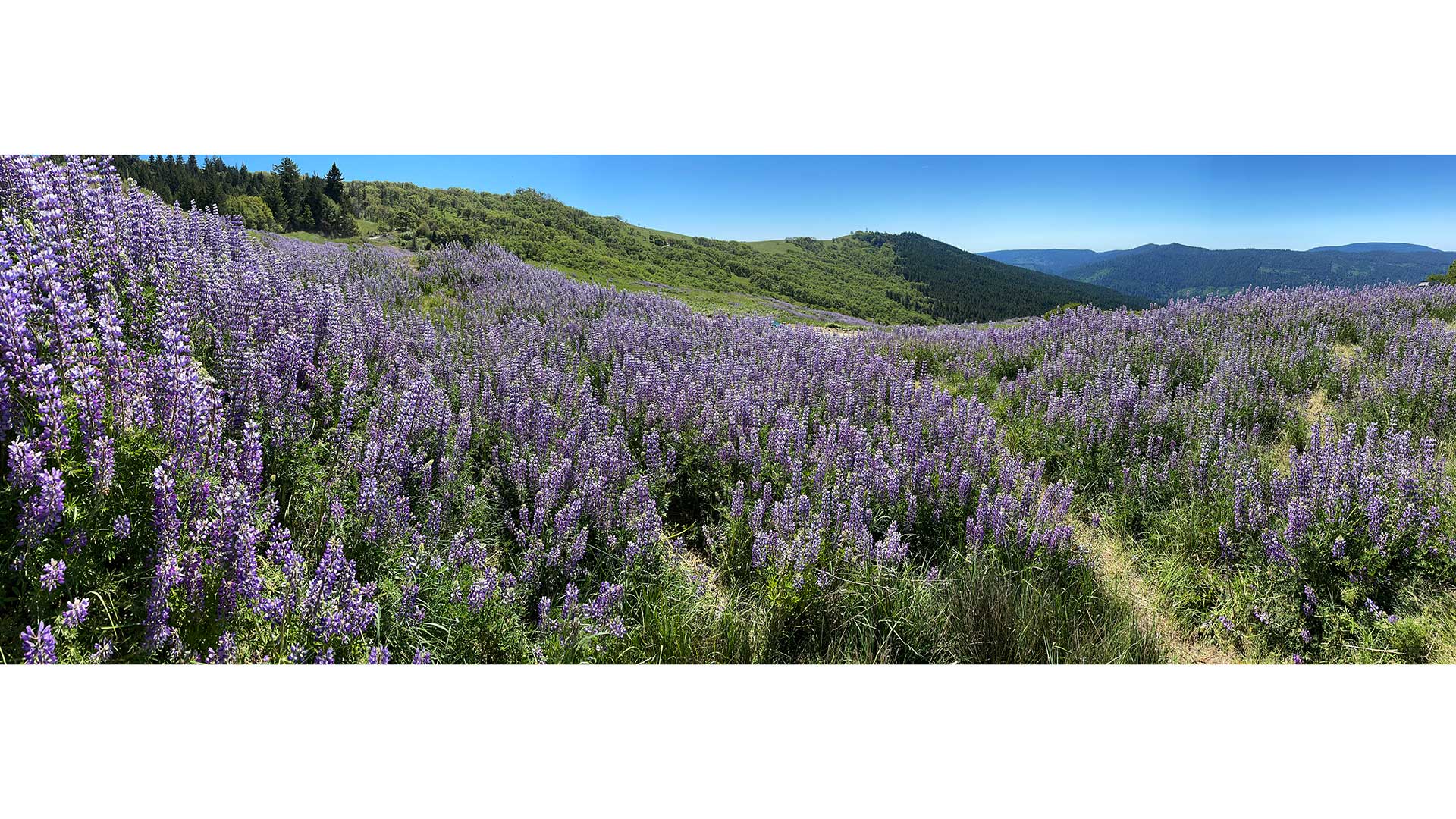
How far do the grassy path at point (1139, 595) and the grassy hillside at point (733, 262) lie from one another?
36.1 ft

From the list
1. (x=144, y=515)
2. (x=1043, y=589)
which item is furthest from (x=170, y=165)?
(x=1043, y=589)

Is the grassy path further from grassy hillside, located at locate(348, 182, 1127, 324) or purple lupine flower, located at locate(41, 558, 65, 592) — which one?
grassy hillside, located at locate(348, 182, 1127, 324)

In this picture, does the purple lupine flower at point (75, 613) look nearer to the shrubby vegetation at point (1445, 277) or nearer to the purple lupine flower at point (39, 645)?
the purple lupine flower at point (39, 645)

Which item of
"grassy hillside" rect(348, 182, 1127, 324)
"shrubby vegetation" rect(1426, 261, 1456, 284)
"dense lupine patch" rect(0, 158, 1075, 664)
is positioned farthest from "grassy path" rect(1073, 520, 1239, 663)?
"shrubby vegetation" rect(1426, 261, 1456, 284)

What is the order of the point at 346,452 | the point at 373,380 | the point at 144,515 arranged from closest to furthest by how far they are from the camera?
the point at 144,515 < the point at 346,452 < the point at 373,380

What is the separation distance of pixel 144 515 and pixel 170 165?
5.17 meters

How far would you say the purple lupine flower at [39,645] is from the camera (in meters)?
1.98

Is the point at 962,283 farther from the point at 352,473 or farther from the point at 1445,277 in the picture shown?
the point at 352,473

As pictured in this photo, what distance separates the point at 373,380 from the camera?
→ 4.67m

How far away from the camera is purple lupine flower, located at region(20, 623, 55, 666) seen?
1.98m

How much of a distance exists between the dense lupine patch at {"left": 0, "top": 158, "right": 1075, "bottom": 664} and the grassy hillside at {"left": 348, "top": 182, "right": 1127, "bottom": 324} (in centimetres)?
781

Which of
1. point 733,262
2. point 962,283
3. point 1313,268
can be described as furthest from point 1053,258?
point 1313,268

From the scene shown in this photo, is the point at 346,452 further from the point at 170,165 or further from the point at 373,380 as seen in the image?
the point at 170,165
